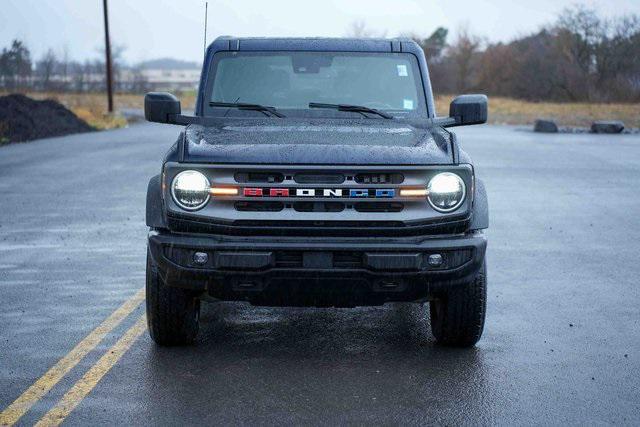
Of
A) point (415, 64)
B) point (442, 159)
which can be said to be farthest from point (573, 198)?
point (442, 159)

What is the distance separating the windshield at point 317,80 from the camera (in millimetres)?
7445

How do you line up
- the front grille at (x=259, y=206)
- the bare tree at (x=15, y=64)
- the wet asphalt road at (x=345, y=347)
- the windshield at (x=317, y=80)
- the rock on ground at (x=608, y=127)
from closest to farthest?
the wet asphalt road at (x=345, y=347)
the front grille at (x=259, y=206)
the windshield at (x=317, y=80)
the rock on ground at (x=608, y=127)
the bare tree at (x=15, y=64)

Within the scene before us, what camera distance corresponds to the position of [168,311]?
631 cm

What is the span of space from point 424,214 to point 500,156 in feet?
66.9

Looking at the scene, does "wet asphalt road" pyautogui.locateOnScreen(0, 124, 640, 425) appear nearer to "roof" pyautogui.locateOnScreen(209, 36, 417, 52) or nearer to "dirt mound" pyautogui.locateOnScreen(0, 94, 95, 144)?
"roof" pyautogui.locateOnScreen(209, 36, 417, 52)

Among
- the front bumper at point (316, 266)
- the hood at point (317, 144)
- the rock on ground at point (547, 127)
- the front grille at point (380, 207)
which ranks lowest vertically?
the rock on ground at point (547, 127)

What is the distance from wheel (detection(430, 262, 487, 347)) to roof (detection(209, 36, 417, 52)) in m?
2.15

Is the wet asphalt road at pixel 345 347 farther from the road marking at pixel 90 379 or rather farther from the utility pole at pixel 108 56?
the utility pole at pixel 108 56

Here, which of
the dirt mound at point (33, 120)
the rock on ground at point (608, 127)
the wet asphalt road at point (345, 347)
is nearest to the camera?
the wet asphalt road at point (345, 347)

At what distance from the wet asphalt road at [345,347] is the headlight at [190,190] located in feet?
3.06

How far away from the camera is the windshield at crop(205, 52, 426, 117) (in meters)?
7.45

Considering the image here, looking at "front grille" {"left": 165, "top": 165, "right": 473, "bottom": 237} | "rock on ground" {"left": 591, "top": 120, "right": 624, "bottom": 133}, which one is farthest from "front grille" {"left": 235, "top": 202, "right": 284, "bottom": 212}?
"rock on ground" {"left": 591, "top": 120, "right": 624, "bottom": 133}

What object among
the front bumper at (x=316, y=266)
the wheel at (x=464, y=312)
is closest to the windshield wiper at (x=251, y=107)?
the front bumper at (x=316, y=266)

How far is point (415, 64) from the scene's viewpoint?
7695 millimetres
